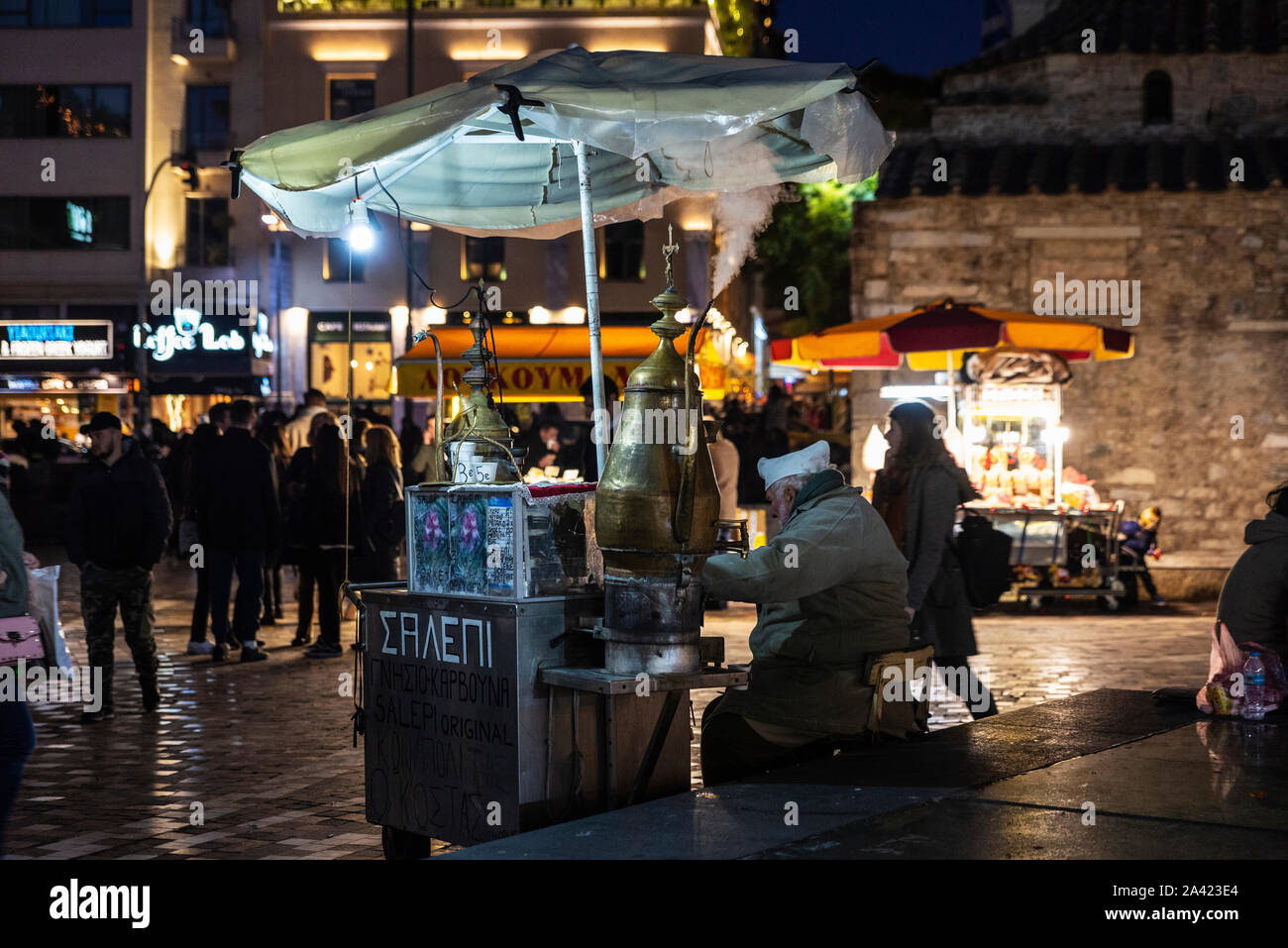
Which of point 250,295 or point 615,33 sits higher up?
point 615,33

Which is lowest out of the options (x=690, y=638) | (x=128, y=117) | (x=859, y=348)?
(x=690, y=638)

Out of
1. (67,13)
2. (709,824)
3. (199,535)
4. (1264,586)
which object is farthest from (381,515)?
(67,13)

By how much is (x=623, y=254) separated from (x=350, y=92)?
8.90m

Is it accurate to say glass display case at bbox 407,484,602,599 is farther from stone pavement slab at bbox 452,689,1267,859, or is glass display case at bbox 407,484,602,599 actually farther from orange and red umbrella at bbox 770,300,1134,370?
orange and red umbrella at bbox 770,300,1134,370

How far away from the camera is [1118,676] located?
1115cm

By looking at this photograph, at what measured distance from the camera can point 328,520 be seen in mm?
12617

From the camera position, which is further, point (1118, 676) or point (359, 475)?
point (359, 475)

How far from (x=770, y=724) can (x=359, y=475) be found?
311 inches

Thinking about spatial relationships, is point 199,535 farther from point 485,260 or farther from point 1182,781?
point 485,260

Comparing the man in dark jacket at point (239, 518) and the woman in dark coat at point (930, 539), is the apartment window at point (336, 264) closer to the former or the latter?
the man in dark jacket at point (239, 518)

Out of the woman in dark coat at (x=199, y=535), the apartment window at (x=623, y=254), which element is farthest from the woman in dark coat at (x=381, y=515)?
the apartment window at (x=623, y=254)

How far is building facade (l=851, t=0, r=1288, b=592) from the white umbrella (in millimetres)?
11126
